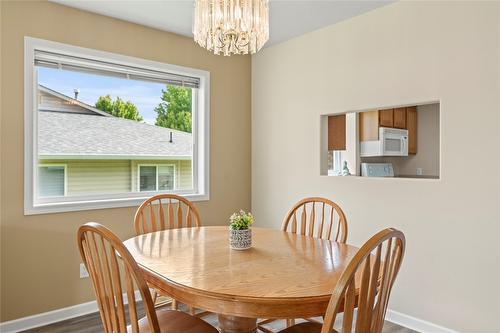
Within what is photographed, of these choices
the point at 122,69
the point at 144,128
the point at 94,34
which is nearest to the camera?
the point at 94,34

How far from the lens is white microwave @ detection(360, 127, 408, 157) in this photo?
165 inches

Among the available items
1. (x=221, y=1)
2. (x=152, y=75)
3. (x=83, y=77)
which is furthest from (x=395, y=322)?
(x=83, y=77)

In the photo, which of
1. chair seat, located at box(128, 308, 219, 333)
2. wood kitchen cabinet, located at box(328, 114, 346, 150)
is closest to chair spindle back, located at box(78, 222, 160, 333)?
chair seat, located at box(128, 308, 219, 333)

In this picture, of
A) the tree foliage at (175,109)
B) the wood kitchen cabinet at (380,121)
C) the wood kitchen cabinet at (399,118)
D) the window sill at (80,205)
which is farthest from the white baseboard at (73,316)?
the wood kitchen cabinet at (399,118)

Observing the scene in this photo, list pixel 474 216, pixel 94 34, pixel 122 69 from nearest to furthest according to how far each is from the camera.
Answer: pixel 474 216 < pixel 94 34 < pixel 122 69

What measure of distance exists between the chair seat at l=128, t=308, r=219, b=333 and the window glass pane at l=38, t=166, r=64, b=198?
162cm

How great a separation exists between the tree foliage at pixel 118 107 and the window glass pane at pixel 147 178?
0.46 metres

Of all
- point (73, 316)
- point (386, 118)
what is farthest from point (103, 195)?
point (386, 118)

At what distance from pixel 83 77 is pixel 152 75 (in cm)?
58

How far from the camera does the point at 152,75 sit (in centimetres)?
334

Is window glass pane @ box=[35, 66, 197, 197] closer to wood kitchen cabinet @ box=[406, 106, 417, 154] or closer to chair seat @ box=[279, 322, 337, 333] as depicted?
chair seat @ box=[279, 322, 337, 333]

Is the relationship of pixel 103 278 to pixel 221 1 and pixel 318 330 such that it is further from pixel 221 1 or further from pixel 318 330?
pixel 221 1

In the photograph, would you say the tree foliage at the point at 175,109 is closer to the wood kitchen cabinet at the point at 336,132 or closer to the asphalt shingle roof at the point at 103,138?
the asphalt shingle roof at the point at 103,138

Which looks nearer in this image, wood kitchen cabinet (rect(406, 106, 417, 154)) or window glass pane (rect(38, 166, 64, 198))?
window glass pane (rect(38, 166, 64, 198))
